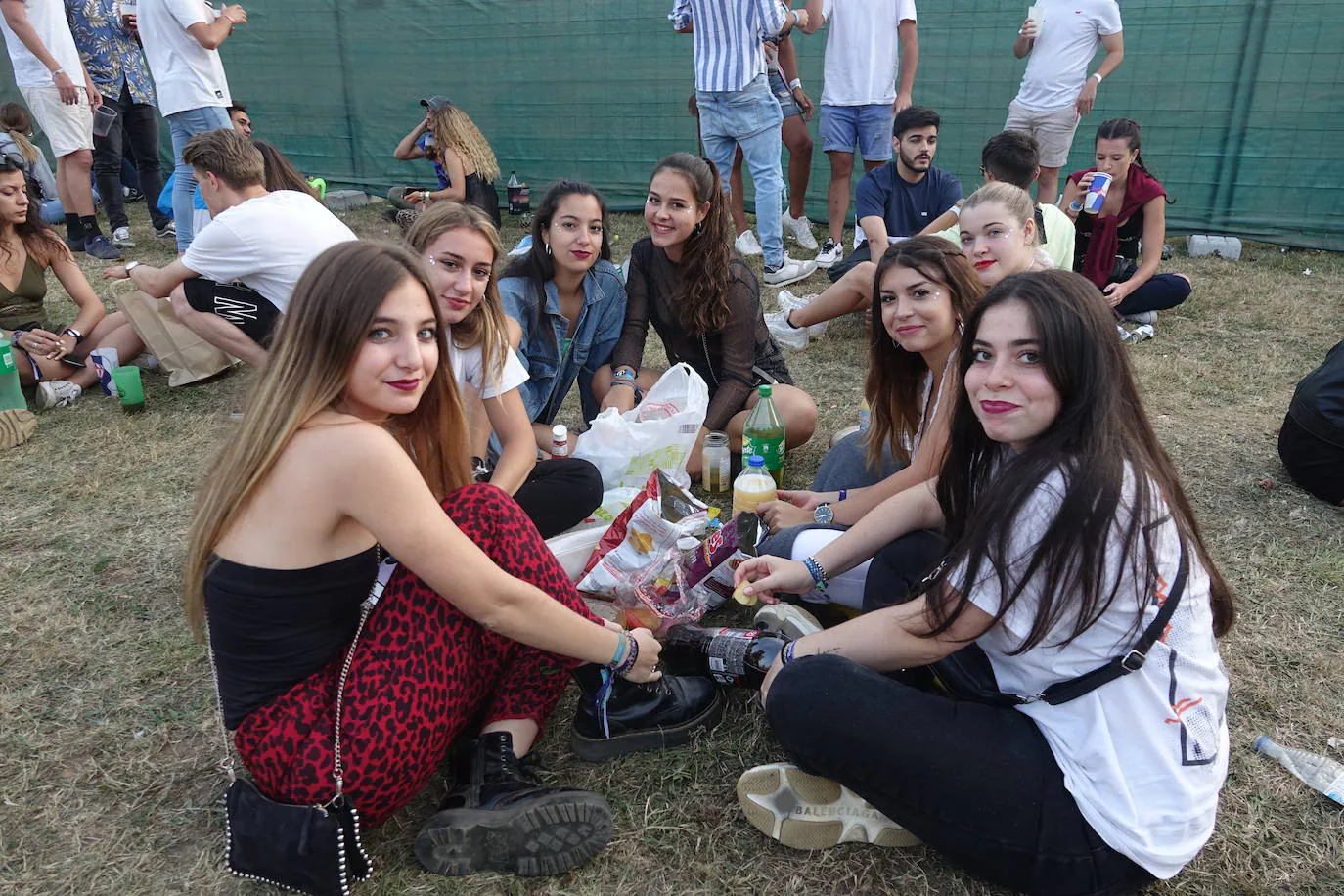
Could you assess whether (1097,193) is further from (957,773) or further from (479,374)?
(957,773)

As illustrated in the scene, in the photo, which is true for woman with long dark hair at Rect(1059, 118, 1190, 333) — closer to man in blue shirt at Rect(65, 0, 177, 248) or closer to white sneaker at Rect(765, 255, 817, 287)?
white sneaker at Rect(765, 255, 817, 287)

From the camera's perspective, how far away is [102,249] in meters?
7.11

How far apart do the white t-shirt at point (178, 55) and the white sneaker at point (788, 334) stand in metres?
4.31

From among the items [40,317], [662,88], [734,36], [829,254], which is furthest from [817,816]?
[662,88]

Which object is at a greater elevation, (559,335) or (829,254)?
(559,335)

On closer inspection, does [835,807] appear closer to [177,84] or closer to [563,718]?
[563,718]

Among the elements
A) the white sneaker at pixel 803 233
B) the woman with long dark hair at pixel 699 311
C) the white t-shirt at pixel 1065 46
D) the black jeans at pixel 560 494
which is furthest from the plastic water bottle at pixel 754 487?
the white t-shirt at pixel 1065 46

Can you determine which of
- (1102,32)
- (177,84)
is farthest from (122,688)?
(1102,32)

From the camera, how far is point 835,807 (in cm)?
198

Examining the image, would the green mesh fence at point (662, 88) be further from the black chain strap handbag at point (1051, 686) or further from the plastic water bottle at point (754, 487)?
the black chain strap handbag at point (1051, 686)

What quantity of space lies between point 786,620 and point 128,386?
12.2 ft

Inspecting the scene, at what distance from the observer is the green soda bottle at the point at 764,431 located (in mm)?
3461

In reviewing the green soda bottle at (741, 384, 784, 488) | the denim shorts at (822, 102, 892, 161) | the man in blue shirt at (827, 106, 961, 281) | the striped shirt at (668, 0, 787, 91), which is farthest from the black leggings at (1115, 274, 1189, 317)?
the green soda bottle at (741, 384, 784, 488)

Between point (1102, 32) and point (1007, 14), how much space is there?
4.76 ft
